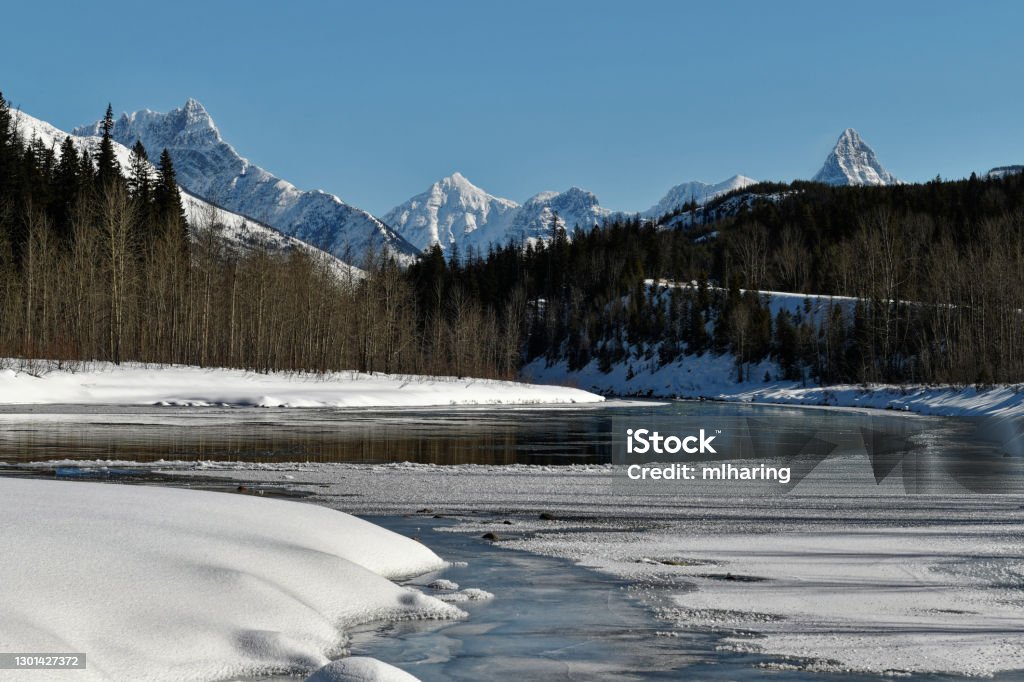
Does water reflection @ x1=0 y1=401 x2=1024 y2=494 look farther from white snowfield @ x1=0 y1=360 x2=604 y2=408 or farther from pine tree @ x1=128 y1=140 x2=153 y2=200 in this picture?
pine tree @ x1=128 y1=140 x2=153 y2=200

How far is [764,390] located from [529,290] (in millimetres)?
64591

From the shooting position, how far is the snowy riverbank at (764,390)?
50.2 meters

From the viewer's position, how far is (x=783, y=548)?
991cm

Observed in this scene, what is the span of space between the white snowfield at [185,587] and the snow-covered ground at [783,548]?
7.46 feet

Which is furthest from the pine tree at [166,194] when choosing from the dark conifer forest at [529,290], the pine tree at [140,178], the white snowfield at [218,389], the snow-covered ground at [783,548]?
the snow-covered ground at [783,548]

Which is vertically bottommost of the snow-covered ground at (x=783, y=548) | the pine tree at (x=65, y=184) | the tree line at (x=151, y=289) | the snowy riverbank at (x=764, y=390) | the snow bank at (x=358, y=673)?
the snow-covered ground at (x=783, y=548)

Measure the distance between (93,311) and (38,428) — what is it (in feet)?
97.7

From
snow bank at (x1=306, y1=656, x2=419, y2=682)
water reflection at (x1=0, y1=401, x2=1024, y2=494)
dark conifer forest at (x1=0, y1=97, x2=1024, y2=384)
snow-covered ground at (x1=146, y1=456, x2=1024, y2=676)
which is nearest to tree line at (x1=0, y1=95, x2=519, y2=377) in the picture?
dark conifer forest at (x1=0, y1=97, x2=1024, y2=384)

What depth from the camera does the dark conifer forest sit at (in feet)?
197

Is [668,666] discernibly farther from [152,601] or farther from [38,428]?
[38,428]

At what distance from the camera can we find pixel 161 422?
3036 cm

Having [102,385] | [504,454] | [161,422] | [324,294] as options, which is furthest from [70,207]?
[504,454]

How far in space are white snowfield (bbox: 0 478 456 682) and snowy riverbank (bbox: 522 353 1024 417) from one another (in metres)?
38.9

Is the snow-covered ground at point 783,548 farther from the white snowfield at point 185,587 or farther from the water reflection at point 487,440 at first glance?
the water reflection at point 487,440
